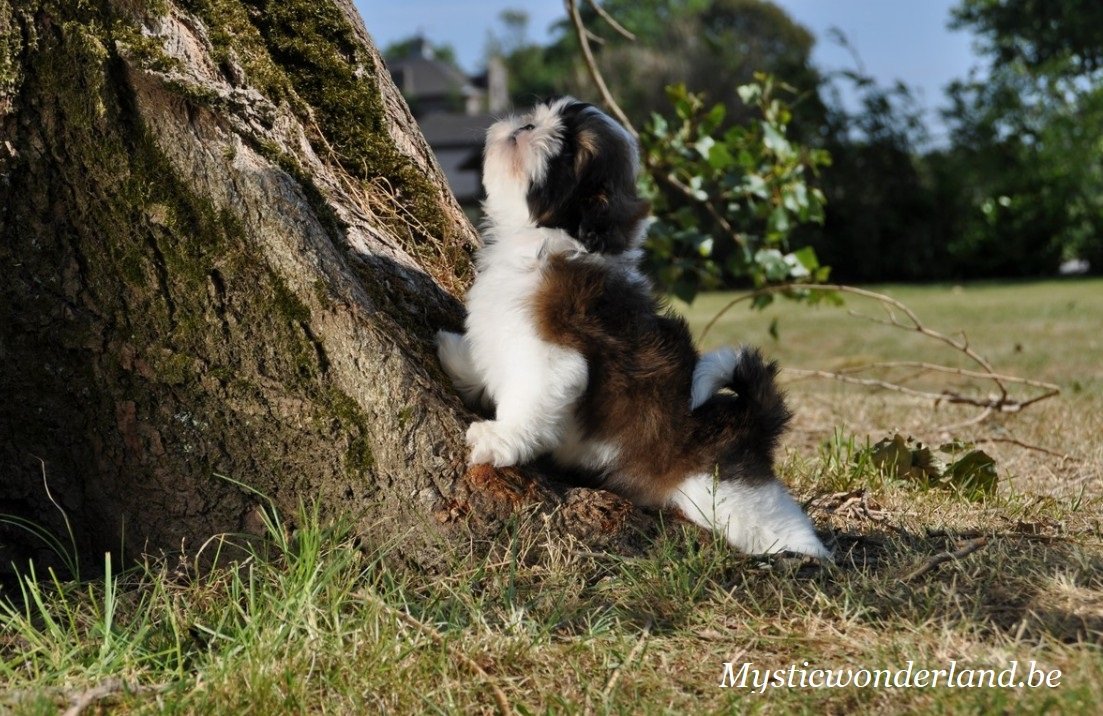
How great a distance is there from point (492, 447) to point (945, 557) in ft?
4.91

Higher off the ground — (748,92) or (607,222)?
(748,92)

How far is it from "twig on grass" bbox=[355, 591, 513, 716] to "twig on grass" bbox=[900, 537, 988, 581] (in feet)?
4.49

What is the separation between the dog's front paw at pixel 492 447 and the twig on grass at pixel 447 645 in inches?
22.7

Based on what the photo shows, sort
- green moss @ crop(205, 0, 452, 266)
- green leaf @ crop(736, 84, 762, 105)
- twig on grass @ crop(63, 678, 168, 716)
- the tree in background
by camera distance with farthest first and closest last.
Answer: the tree in background < green leaf @ crop(736, 84, 762, 105) < green moss @ crop(205, 0, 452, 266) < twig on grass @ crop(63, 678, 168, 716)

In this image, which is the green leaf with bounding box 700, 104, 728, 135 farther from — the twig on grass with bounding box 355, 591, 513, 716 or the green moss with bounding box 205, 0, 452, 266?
the twig on grass with bounding box 355, 591, 513, 716

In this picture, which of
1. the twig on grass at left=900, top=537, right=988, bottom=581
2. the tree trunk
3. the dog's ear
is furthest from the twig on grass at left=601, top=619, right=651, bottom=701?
the dog's ear

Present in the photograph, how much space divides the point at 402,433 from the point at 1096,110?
2410 centimetres

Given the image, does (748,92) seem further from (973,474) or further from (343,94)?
(343,94)

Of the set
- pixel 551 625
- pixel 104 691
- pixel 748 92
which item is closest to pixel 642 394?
pixel 551 625

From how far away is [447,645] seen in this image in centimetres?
290

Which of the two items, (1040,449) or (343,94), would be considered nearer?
(343,94)

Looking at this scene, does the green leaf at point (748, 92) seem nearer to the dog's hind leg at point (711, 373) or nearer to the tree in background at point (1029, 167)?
the dog's hind leg at point (711, 373)

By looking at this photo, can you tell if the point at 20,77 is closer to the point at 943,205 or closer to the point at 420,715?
the point at 420,715

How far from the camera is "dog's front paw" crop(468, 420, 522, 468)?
3492 mm
